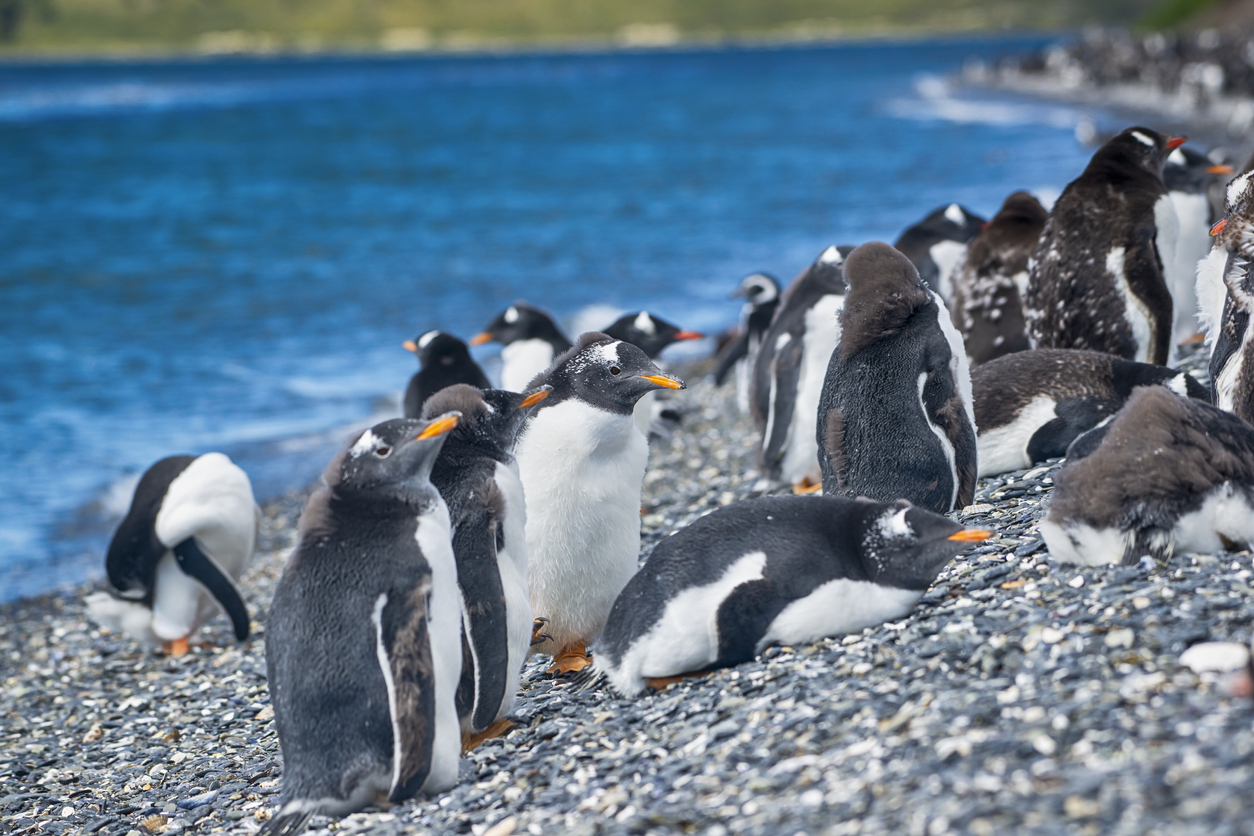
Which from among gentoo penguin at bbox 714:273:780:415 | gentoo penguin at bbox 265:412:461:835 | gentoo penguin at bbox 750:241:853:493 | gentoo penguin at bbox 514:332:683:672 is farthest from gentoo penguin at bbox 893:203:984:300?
gentoo penguin at bbox 265:412:461:835

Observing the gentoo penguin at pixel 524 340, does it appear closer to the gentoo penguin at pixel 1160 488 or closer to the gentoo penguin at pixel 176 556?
the gentoo penguin at pixel 176 556

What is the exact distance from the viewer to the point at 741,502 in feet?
12.6

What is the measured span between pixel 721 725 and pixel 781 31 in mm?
173797

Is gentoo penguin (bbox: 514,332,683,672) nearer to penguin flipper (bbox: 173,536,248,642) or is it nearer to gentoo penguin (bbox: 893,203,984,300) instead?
penguin flipper (bbox: 173,536,248,642)

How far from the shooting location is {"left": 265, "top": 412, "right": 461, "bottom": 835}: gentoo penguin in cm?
338

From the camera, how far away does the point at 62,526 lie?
9578mm

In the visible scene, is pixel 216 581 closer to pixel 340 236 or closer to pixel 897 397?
pixel 897 397

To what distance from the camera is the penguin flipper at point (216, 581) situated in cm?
629

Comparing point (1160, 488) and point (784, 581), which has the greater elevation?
point (1160, 488)

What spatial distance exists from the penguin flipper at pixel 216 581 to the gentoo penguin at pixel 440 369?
1261mm

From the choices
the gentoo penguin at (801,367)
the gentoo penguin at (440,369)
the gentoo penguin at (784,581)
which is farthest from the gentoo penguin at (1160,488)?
the gentoo penguin at (440,369)

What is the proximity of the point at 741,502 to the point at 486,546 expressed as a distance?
0.80m

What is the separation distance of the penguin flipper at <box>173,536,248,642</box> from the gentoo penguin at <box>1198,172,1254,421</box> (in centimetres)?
459

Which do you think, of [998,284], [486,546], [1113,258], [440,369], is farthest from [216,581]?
[1113,258]
